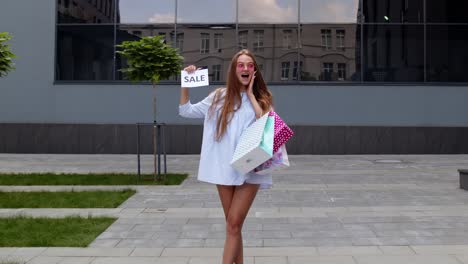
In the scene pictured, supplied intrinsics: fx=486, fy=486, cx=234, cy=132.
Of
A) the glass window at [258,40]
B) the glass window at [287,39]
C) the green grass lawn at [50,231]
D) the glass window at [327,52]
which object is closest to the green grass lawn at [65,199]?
the green grass lawn at [50,231]

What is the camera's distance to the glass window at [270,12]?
17812mm

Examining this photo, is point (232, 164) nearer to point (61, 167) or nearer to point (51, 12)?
point (61, 167)

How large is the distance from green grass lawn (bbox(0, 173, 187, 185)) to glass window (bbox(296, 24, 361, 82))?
24.9ft

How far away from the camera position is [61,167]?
14.3m

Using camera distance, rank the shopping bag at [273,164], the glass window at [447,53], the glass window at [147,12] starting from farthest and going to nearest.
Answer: the glass window at [147,12], the glass window at [447,53], the shopping bag at [273,164]

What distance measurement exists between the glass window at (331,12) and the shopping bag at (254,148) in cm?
1488

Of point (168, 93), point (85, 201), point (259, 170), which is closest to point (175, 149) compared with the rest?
point (168, 93)

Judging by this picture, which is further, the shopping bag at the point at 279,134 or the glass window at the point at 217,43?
the glass window at the point at 217,43

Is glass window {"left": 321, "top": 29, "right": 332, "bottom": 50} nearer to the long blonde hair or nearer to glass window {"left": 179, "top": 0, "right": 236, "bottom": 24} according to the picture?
glass window {"left": 179, "top": 0, "right": 236, "bottom": 24}

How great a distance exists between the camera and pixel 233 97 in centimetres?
380

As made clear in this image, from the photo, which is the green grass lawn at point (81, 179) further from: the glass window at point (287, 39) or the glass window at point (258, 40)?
the glass window at point (287, 39)

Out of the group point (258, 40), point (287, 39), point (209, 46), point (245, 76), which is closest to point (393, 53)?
point (287, 39)

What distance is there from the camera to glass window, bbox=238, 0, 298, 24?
58.4 ft

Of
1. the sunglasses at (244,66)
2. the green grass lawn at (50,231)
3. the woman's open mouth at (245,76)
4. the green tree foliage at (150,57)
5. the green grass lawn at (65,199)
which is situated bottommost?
the green grass lawn at (50,231)
